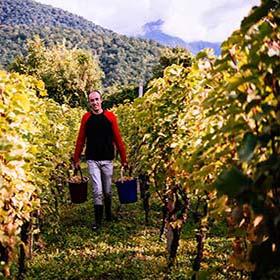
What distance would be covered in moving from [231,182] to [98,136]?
641cm

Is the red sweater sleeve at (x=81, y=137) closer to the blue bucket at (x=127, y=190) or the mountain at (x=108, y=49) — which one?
the blue bucket at (x=127, y=190)

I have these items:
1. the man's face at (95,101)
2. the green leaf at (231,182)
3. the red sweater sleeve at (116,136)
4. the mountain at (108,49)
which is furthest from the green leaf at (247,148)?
the mountain at (108,49)

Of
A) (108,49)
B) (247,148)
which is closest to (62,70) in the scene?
(247,148)

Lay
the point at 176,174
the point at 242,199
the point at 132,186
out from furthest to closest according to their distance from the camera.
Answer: the point at 132,186
the point at 176,174
the point at 242,199

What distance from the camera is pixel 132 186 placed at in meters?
7.19

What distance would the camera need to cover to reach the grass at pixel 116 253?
5.90 m

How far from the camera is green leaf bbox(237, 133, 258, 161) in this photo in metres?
1.31

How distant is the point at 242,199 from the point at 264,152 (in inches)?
23.2

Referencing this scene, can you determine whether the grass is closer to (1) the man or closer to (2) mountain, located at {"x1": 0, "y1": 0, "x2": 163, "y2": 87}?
(1) the man

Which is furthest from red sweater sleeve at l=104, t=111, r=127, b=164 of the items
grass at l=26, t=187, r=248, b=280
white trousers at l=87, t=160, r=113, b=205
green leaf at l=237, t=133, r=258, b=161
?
green leaf at l=237, t=133, r=258, b=161

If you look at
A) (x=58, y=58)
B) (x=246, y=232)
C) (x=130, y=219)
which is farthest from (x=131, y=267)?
(x=58, y=58)

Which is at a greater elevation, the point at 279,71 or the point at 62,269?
the point at 279,71

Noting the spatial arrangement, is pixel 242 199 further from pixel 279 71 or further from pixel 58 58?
pixel 58 58

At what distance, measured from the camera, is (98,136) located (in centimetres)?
758
